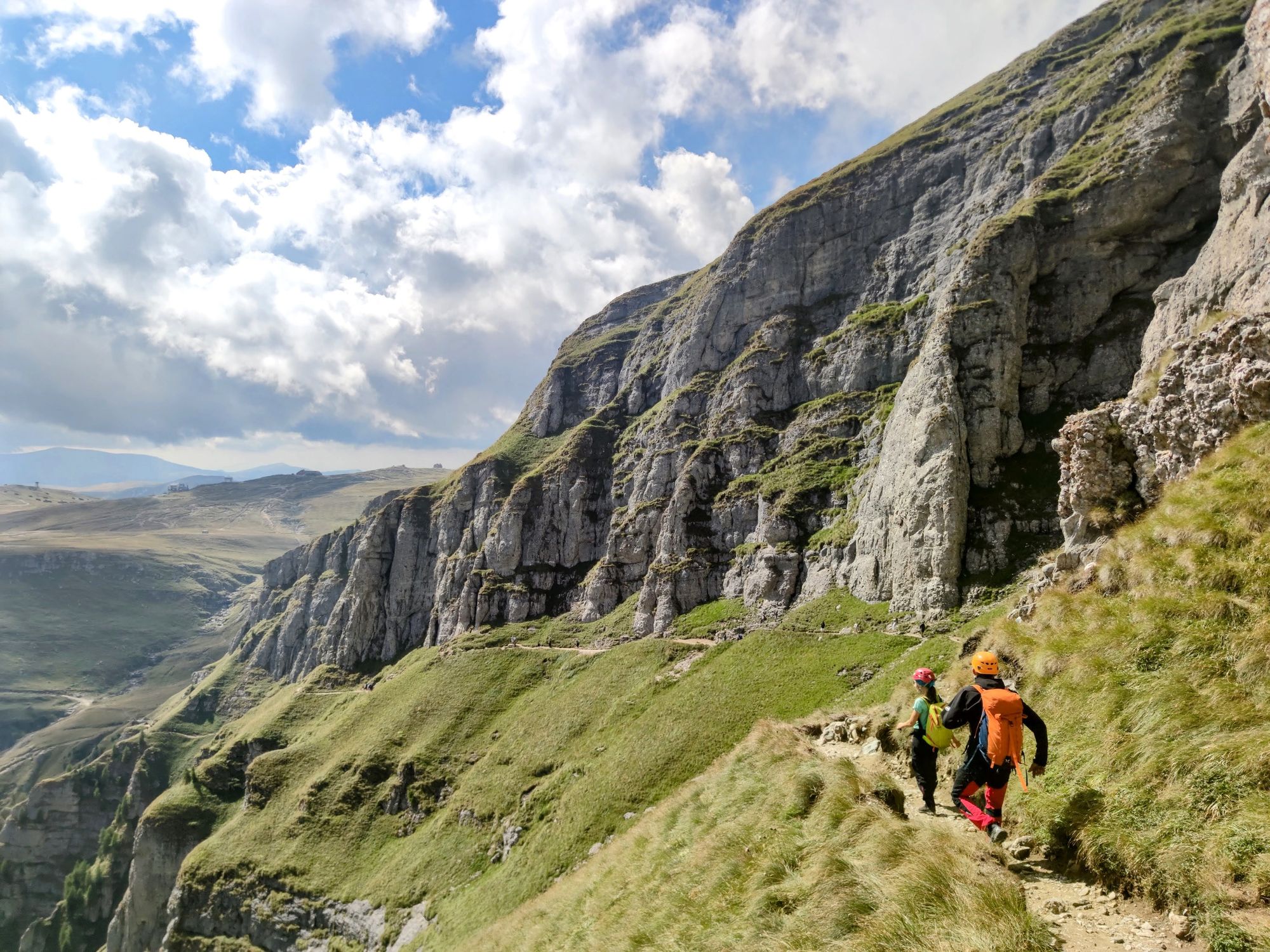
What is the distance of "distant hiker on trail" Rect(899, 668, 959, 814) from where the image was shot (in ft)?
41.1

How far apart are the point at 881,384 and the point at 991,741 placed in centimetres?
9604

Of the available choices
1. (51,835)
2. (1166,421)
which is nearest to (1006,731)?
(1166,421)

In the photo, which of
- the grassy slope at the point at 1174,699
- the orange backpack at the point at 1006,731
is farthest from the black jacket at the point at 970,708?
the grassy slope at the point at 1174,699

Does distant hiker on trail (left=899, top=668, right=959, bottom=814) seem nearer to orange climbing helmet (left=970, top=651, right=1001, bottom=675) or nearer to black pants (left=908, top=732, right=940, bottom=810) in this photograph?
black pants (left=908, top=732, right=940, bottom=810)

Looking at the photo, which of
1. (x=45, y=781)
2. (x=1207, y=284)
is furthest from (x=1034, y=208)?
(x=45, y=781)

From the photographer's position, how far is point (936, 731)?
41.0ft

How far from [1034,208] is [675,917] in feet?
311

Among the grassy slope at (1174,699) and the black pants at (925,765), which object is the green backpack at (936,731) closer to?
the black pants at (925,765)

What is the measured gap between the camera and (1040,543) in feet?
181

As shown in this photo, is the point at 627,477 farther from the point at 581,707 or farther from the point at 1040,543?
the point at 1040,543

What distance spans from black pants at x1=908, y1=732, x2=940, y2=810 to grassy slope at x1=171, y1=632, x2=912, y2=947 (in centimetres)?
3991

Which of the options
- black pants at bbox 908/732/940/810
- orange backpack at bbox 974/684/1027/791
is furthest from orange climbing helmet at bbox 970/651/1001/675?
black pants at bbox 908/732/940/810

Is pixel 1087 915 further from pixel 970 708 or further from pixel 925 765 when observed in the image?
pixel 925 765

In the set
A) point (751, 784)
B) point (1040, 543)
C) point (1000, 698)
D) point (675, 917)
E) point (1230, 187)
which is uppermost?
point (1230, 187)
